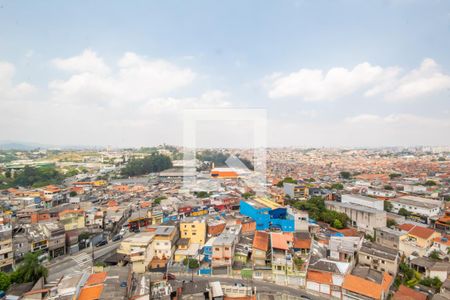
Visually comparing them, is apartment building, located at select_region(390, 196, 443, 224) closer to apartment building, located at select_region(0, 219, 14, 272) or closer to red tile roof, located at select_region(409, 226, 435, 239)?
red tile roof, located at select_region(409, 226, 435, 239)

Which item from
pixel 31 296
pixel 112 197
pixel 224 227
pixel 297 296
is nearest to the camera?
pixel 31 296

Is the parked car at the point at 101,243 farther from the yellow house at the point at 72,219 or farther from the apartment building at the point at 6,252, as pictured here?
the apartment building at the point at 6,252

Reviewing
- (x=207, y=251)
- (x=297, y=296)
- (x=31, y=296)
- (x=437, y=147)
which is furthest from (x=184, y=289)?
(x=437, y=147)

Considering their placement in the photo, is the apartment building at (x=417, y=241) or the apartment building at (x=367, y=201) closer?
the apartment building at (x=417, y=241)

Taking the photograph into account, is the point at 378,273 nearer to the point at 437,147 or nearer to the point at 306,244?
the point at 306,244

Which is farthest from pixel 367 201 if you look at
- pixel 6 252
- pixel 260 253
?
pixel 6 252

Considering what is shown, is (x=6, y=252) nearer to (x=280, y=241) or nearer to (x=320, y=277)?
(x=280, y=241)

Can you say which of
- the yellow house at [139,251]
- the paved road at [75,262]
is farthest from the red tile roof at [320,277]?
the paved road at [75,262]
